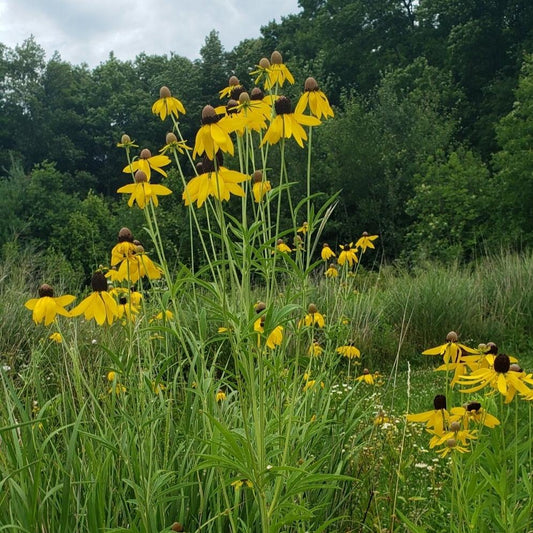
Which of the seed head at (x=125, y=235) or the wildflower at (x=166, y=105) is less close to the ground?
the wildflower at (x=166, y=105)

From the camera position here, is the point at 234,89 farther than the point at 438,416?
Yes

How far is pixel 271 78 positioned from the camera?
1.73m

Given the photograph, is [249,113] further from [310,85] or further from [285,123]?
[310,85]

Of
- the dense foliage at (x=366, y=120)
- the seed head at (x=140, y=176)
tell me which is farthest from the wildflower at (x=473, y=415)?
the dense foliage at (x=366, y=120)

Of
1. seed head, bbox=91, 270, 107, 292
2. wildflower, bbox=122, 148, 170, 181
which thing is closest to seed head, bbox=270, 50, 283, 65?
wildflower, bbox=122, 148, 170, 181

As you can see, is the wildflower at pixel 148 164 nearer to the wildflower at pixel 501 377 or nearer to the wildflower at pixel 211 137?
the wildflower at pixel 211 137

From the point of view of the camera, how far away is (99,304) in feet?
5.47

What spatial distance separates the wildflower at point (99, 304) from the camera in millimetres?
1644

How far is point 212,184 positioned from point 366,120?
15.6 m

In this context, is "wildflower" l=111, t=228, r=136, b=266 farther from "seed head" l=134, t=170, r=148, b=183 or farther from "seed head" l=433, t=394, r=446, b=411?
"seed head" l=433, t=394, r=446, b=411

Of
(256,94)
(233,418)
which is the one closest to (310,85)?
(256,94)

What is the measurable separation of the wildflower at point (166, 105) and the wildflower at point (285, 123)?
1.23 feet

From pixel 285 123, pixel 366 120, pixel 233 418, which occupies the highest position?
pixel 366 120

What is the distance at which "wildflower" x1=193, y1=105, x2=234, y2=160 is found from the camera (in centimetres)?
134
